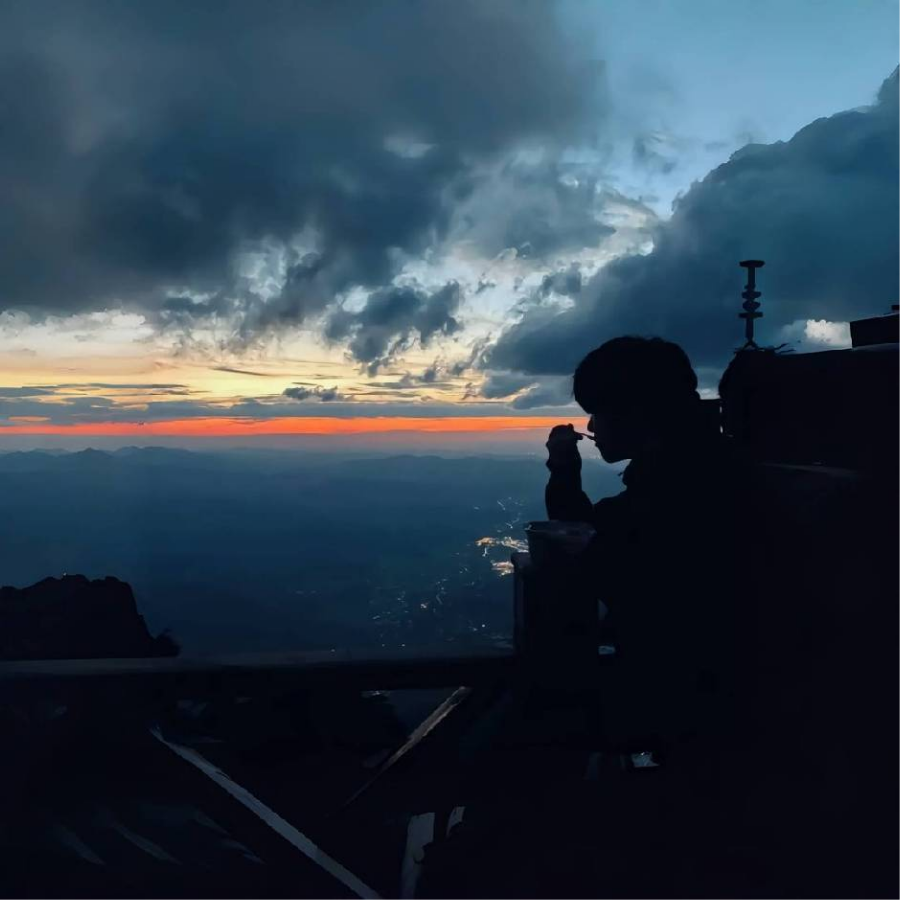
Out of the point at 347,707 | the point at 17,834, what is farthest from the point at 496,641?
the point at 17,834

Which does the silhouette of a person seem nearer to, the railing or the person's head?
the person's head

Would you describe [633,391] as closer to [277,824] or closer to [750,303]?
[277,824]

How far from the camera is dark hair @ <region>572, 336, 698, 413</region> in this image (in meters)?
2.78

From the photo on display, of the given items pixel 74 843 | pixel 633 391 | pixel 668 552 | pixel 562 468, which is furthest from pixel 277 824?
pixel 562 468

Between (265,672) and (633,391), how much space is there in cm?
181

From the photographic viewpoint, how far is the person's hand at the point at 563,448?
4.97 meters

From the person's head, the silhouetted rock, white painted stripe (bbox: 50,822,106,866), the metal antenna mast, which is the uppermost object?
the metal antenna mast

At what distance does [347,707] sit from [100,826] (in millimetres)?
1071

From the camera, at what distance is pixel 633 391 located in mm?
2822

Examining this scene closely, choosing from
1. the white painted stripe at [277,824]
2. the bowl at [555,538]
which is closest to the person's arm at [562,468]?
the bowl at [555,538]

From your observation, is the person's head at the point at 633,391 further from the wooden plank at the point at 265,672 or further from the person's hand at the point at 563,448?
the person's hand at the point at 563,448

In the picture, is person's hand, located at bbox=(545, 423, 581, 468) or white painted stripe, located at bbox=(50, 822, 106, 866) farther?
person's hand, located at bbox=(545, 423, 581, 468)

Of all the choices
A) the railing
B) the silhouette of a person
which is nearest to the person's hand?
the railing

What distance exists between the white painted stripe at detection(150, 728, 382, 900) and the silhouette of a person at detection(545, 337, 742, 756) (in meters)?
1.20
